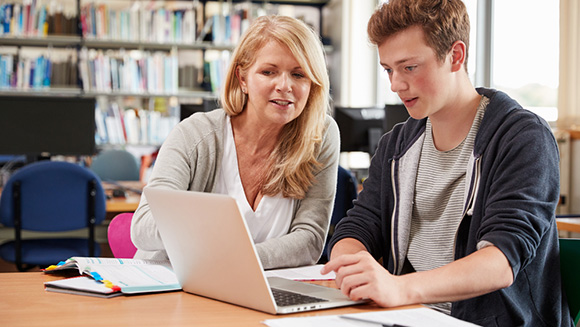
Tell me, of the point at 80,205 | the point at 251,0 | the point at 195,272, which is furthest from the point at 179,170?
the point at 251,0

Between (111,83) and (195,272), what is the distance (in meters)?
4.82

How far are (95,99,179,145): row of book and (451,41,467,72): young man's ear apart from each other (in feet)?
14.8

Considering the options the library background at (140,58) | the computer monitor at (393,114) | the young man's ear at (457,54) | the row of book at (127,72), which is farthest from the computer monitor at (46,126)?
the young man's ear at (457,54)

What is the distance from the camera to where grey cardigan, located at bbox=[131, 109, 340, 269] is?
4.87ft

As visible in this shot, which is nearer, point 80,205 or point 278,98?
point 278,98

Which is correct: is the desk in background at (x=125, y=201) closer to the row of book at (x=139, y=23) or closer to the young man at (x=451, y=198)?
the young man at (x=451, y=198)

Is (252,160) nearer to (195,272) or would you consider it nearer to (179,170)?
(179,170)

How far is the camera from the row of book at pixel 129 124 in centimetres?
554

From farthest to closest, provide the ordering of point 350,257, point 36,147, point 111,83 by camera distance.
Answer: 1. point 111,83
2. point 36,147
3. point 350,257

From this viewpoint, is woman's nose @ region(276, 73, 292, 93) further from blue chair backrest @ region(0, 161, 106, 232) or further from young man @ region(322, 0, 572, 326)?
blue chair backrest @ region(0, 161, 106, 232)

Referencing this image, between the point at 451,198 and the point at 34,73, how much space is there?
16.2ft

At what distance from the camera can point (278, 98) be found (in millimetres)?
1639

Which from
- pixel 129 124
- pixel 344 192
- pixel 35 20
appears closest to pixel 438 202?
pixel 344 192

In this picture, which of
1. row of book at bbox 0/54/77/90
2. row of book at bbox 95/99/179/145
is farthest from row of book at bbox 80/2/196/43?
row of book at bbox 95/99/179/145
